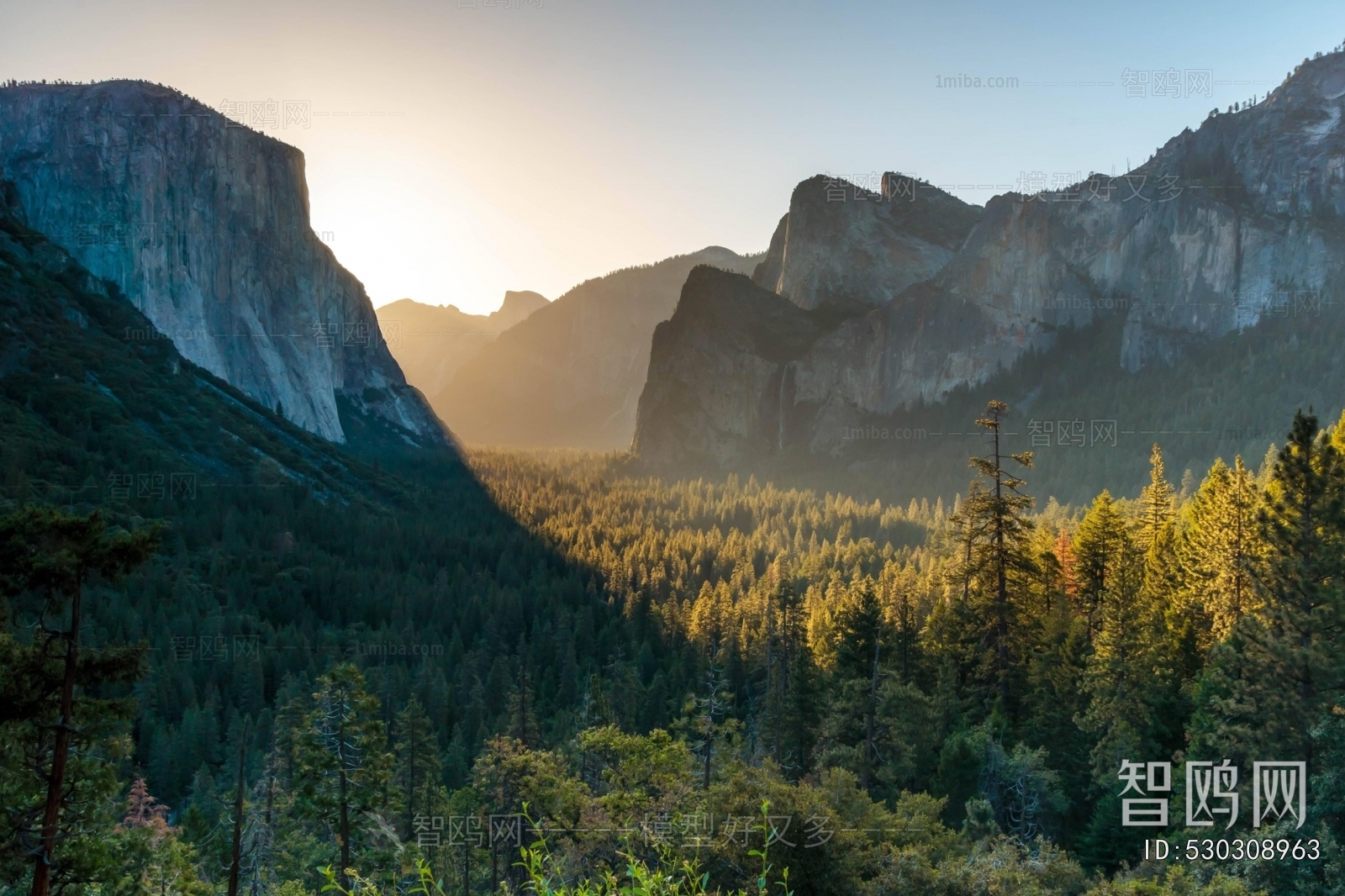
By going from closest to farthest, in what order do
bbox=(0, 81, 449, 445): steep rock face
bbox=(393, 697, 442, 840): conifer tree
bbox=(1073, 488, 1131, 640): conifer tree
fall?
bbox=(1073, 488, 1131, 640): conifer tree → bbox=(393, 697, 442, 840): conifer tree → bbox=(0, 81, 449, 445): steep rock face

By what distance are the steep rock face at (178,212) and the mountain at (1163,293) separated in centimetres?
12640

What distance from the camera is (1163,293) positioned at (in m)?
161

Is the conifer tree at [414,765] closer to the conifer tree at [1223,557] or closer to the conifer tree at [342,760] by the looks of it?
the conifer tree at [342,760]

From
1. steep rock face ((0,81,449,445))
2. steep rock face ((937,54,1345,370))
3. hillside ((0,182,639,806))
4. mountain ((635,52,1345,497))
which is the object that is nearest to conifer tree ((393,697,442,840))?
hillside ((0,182,639,806))

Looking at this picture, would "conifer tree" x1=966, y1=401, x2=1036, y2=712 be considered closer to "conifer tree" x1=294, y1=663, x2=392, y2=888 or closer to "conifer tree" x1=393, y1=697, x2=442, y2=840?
"conifer tree" x1=294, y1=663, x2=392, y2=888

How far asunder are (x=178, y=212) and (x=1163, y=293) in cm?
17444

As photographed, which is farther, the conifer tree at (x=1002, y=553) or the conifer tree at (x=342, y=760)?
the conifer tree at (x=1002, y=553)

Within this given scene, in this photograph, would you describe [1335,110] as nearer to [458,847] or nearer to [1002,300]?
[1002,300]

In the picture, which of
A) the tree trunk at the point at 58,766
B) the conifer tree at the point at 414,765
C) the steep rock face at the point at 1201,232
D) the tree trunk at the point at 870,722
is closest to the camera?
the tree trunk at the point at 58,766

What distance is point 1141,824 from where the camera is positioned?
21375mm

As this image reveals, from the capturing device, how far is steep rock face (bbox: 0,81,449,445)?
122 metres

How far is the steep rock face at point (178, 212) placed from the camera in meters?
122

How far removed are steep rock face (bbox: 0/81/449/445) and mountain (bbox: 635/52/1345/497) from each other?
126 meters

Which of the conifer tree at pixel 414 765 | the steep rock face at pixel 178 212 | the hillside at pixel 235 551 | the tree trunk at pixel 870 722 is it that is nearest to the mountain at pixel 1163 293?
the hillside at pixel 235 551
